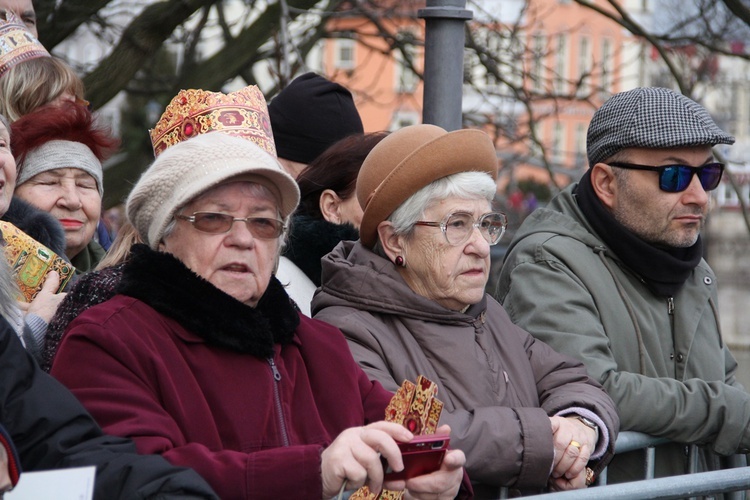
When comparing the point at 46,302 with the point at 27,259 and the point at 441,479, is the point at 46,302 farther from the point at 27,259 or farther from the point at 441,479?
the point at 441,479

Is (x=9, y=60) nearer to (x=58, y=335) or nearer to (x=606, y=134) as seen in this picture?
(x=58, y=335)

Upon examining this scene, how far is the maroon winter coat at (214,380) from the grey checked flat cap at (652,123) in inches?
60.3

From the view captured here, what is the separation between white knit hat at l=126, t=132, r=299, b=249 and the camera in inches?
109

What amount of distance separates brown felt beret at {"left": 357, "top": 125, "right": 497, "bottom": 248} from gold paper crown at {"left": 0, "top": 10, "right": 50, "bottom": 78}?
163cm

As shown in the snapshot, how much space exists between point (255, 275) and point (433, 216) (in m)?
0.77

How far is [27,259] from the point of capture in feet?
11.4

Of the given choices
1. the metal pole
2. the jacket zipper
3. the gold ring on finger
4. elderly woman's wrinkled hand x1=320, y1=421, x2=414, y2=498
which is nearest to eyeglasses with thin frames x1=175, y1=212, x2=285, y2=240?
the jacket zipper

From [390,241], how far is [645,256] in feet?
3.22

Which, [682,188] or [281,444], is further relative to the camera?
[682,188]

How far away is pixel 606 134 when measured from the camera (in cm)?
410

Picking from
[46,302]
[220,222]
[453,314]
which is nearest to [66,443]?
[220,222]

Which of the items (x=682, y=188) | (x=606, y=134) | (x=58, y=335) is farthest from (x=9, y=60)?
(x=682, y=188)

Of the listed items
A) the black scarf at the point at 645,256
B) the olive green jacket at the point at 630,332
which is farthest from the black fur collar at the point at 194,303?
the black scarf at the point at 645,256

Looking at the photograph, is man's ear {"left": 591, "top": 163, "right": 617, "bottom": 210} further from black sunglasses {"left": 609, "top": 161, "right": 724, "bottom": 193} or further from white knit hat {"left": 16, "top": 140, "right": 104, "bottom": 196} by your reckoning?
white knit hat {"left": 16, "top": 140, "right": 104, "bottom": 196}
